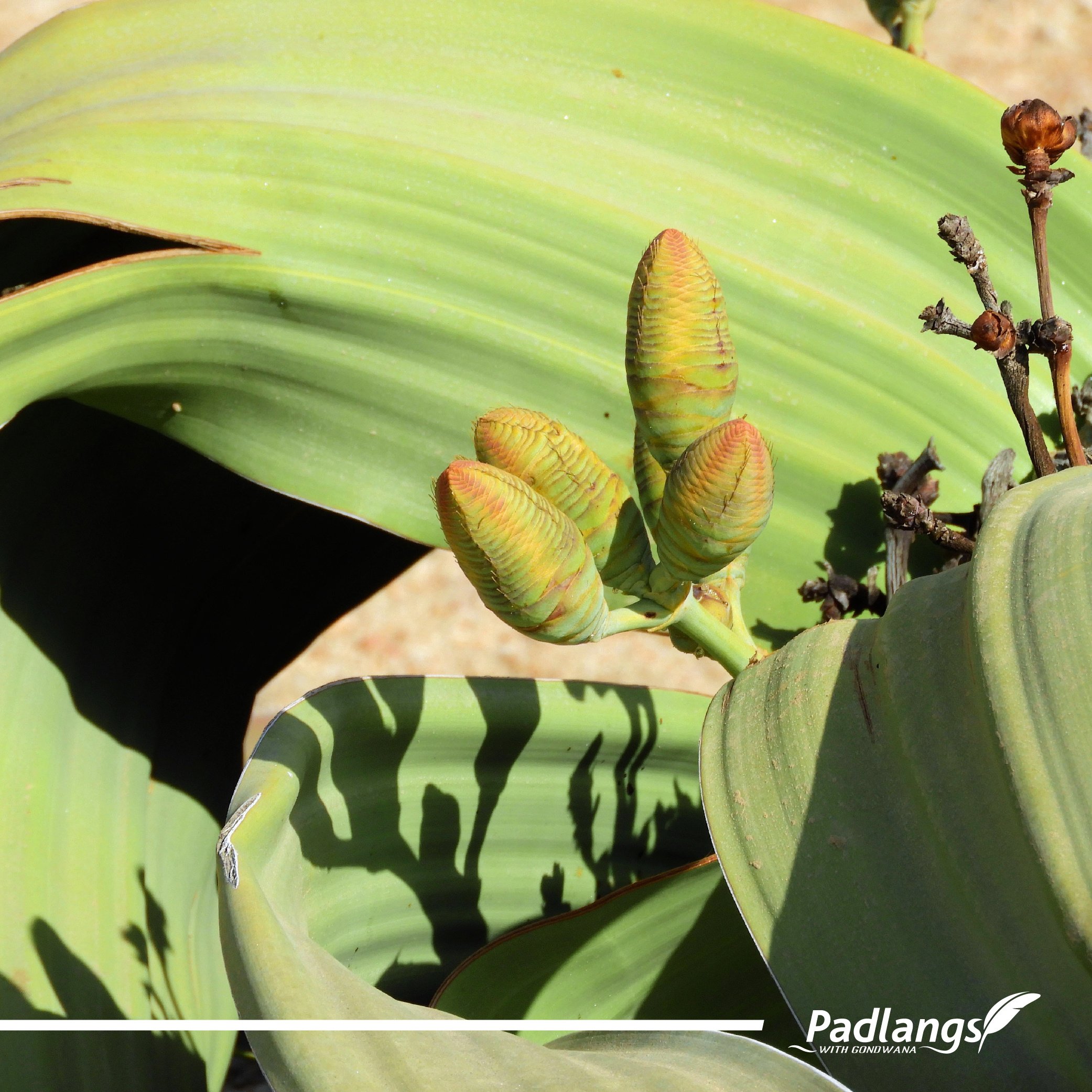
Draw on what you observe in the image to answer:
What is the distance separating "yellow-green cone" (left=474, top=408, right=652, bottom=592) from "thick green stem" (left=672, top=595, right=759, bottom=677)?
18 millimetres

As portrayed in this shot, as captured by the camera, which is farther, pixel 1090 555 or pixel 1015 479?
pixel 1015 479

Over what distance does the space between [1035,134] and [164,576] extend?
1.37 ft

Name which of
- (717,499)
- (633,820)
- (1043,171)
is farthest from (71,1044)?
(1043,171)

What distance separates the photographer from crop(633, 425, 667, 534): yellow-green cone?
13.5 inches

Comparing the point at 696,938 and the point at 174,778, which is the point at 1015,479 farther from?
the point at 174,778

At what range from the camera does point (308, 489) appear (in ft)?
1.49

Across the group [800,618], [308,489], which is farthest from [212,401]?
[800,618]

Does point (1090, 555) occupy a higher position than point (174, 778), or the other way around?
point (1090, 555)

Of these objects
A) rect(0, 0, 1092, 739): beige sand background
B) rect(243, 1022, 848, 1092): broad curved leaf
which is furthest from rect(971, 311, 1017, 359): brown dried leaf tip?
rect(0, 0, 1092, 739): beige sand background

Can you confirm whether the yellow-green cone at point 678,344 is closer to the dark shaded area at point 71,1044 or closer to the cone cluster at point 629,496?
the cone cluster at point 629,496

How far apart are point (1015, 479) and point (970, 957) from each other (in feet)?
0.85

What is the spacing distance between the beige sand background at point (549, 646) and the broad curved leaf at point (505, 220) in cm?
72

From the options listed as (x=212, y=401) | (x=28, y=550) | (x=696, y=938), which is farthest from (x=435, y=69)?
(x=696, y=938)

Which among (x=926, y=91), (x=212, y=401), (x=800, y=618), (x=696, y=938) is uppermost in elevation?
(x=926, y=91)
